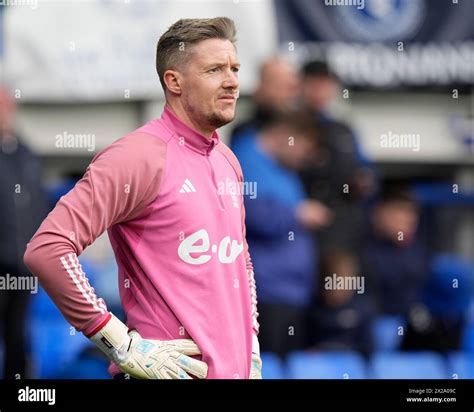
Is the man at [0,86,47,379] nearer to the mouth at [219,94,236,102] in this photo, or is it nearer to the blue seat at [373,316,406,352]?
the blue seat at [373,316,406,352]

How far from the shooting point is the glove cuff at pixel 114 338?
157 inches

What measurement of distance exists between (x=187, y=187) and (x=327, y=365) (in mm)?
3810

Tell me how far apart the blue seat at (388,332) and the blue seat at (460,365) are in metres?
0.37

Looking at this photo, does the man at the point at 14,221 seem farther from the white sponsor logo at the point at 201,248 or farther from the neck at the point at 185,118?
the white sponsor logo at the point at 201,248

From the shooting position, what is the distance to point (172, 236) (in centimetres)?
411

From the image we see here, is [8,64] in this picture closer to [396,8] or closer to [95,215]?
[396,8]

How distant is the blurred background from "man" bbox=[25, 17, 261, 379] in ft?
10.4

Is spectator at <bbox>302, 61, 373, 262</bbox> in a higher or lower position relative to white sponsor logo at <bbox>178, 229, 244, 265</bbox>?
higher

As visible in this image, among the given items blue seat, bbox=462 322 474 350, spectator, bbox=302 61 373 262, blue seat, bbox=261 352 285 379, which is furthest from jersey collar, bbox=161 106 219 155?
blue seat, bbox=462 322 474 350

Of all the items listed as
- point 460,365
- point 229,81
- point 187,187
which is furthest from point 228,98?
point 460,365

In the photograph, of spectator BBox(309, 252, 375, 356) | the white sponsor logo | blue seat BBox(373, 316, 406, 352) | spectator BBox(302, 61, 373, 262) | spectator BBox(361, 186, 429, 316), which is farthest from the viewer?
spectator BBox(361, 186, 429, 316)

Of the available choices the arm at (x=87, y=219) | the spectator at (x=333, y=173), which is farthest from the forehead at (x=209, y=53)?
the spectator at (x=333, y=173)

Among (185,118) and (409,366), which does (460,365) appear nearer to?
(409,366)

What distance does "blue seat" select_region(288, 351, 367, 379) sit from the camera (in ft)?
25.0
